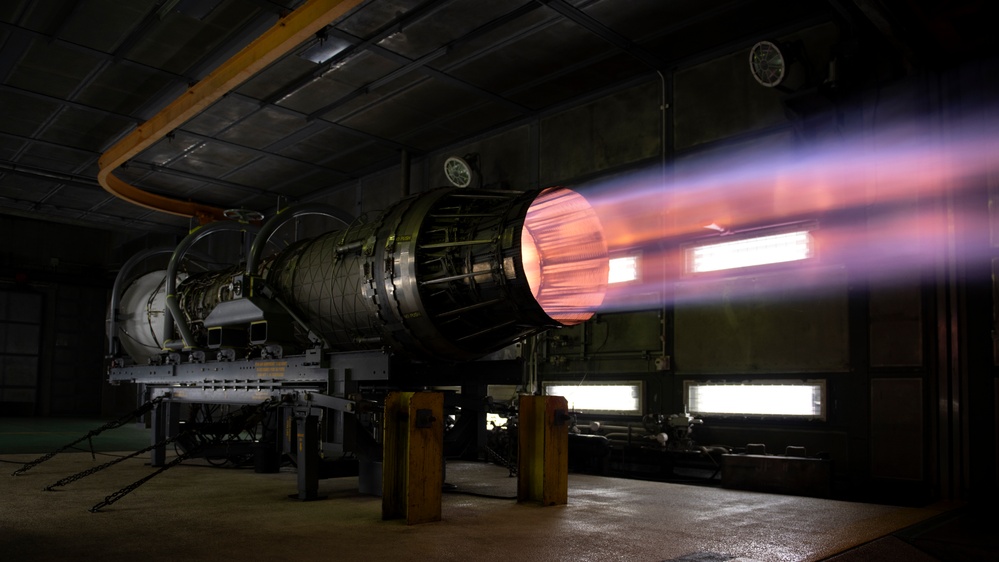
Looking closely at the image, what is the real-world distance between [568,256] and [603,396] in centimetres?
454

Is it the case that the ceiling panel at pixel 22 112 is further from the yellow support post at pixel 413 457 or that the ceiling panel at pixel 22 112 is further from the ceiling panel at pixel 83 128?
the yellow support post at pixel 413 457

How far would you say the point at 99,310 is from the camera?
23672mm

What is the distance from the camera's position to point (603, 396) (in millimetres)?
10094

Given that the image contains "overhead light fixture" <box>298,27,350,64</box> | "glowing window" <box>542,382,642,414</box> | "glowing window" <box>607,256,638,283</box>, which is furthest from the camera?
"glowing window" <box>607,256,638,283</box>

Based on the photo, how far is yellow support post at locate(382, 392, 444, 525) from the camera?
5.39 m

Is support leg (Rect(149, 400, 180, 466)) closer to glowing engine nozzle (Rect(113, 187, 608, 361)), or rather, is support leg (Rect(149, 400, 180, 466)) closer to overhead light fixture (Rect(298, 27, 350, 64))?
glowing engine nozzle (Rect(113, 187, 608, 361))

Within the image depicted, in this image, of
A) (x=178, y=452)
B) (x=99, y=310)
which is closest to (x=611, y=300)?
(x=178, y=452)

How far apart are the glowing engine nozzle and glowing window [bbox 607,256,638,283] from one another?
3.90 metres

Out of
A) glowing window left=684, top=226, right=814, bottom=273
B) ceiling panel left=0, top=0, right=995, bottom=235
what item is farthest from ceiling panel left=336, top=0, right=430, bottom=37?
glowing window left=684, top=226, right=814, bottom=273

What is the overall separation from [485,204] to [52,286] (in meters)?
21.8

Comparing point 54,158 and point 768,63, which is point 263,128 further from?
point 768,63

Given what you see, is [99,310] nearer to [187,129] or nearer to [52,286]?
[52,286]

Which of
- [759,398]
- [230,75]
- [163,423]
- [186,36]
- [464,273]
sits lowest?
[163,423]

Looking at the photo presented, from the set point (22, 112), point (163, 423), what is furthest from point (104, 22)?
point (163, 423)
